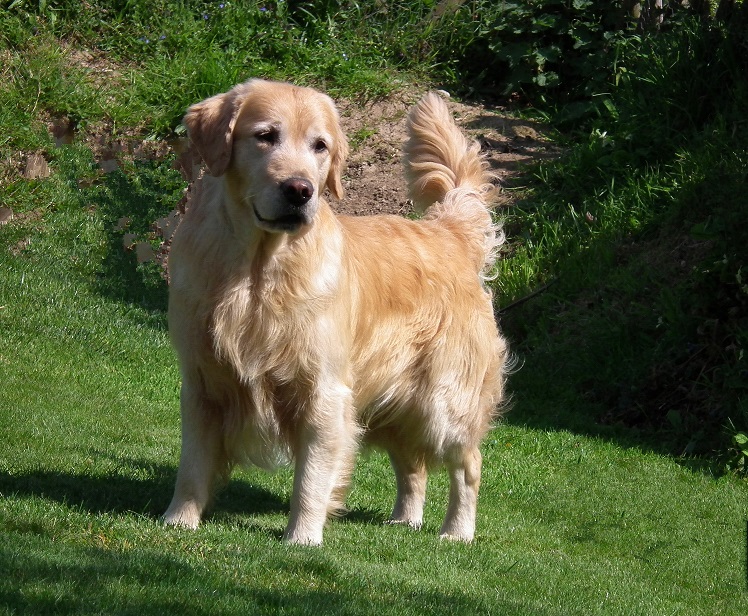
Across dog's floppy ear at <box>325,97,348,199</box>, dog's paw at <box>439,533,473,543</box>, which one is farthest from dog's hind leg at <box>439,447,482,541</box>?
dog's floppy ear at <box>325,97,348,199</box>

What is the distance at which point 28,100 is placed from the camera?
13.4 metres

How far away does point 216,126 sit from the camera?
5.45 metres

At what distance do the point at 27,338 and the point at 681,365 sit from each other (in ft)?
18.7

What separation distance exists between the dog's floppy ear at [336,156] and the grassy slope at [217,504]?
181cm

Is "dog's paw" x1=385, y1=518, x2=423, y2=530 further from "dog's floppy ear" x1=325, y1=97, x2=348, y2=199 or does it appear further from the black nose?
the black nose

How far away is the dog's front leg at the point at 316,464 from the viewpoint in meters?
5.56

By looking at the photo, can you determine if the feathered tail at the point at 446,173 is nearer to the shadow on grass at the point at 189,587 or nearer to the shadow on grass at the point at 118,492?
the shadow on grass at the point at 118,492

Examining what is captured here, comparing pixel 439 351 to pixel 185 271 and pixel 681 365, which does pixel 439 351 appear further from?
pixel 681 365

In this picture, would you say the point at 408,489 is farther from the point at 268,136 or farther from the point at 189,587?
the point at 189,587

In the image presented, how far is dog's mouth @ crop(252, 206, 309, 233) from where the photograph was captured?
17.2 ft

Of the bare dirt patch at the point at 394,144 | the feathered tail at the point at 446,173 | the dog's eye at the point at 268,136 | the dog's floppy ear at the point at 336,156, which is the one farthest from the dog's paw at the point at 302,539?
the bare dirt patch at the point at 394,144

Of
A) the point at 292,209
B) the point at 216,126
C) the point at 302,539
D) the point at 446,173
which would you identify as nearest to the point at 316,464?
the point at 302,539

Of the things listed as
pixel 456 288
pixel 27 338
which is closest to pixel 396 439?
pixel 456 288

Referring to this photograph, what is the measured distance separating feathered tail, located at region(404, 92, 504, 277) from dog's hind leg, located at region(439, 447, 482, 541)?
1308mm
